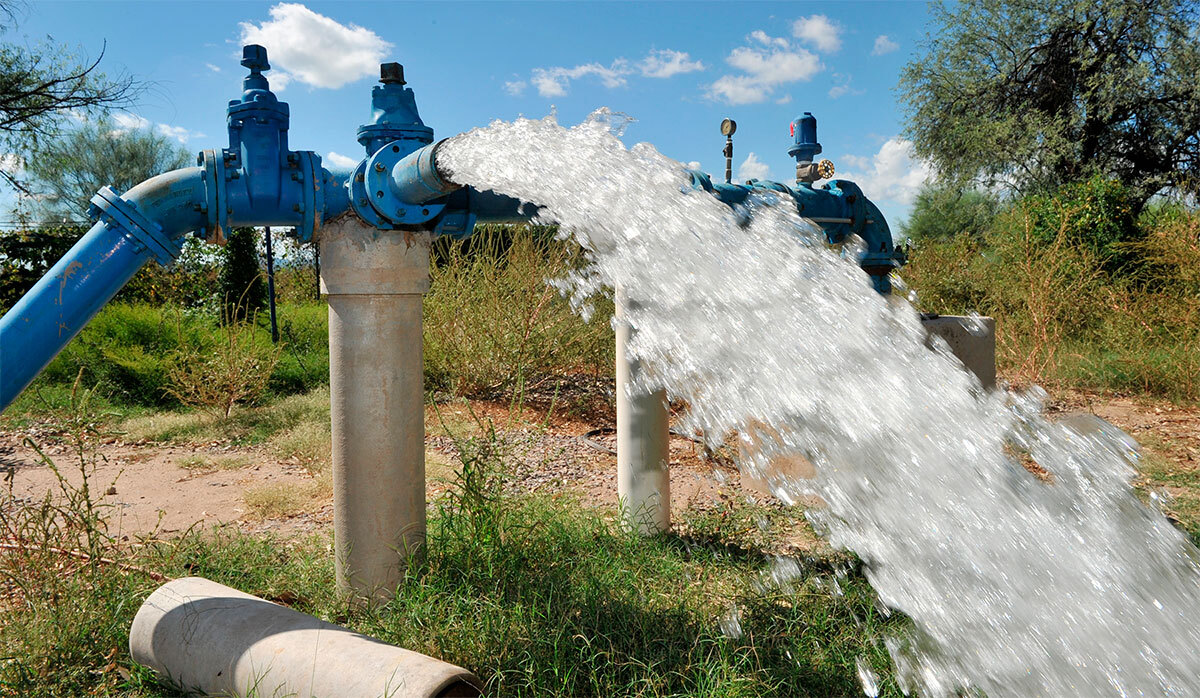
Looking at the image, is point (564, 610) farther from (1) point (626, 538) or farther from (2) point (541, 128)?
(2) point (541, 128)

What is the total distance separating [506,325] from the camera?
6.75 metres

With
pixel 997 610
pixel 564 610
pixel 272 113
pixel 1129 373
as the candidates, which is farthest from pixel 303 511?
pixel 1129 373

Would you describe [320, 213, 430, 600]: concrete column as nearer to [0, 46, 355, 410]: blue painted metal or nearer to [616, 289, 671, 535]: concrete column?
[0, 46, 355, 410]: blue painted metal

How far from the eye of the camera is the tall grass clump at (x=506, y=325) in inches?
266

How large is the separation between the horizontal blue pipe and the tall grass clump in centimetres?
424

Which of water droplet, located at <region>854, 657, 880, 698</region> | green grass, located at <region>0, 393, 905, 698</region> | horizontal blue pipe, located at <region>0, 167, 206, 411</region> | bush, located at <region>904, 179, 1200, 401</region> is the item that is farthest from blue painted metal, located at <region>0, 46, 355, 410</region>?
bush, located at <region>904, 179, 1200, 401</region>

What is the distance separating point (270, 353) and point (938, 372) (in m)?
7.12

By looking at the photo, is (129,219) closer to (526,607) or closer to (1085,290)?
(526,607)

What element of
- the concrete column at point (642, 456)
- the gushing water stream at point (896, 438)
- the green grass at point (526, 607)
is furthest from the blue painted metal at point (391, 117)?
the concrete column at point (642, 456)

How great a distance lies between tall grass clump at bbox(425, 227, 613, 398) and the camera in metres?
6.75

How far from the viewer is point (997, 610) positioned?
1.62 metres

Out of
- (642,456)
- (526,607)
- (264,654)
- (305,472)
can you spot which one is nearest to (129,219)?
(264,654)

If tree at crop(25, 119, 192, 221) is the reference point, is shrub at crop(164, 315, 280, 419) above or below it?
below

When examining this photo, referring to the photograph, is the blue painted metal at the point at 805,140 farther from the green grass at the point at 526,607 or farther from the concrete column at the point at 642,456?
the green grass at the point at 526,607
